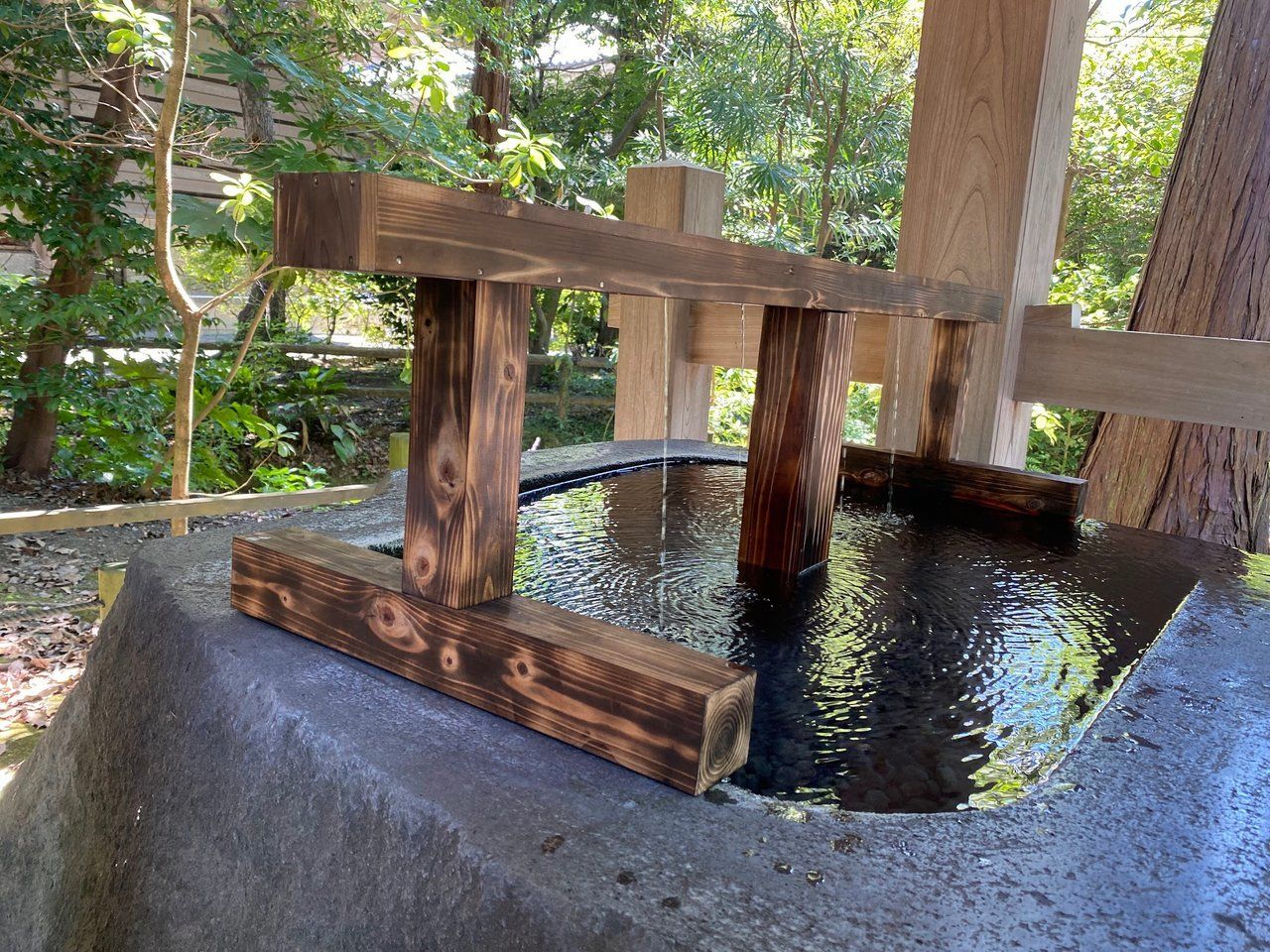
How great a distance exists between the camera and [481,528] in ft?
3.46

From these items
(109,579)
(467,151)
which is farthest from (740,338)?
(467,151)

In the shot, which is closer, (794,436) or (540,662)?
(540,662)

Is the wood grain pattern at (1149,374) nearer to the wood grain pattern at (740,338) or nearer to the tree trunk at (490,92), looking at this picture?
the wood grain pattern at (740,338)

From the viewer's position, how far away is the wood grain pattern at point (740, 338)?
263 centimetres

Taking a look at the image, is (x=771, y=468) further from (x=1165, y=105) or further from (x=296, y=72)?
(x=1165, y=105)

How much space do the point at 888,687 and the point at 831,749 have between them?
22cm

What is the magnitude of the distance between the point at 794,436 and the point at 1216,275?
1.82 m

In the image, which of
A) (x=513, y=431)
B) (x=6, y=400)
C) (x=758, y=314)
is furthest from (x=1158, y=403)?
(x=6, y=400)

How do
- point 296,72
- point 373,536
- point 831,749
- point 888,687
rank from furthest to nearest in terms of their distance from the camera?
point 296,72
point 373,536
point 888,687
point 831,749

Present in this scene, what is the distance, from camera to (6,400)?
5297 millimetres

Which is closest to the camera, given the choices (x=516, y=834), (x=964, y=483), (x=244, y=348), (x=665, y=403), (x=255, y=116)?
(x=516, y=834)

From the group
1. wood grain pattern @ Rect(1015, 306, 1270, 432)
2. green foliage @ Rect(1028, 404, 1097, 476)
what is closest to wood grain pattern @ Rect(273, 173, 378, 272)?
wood grain pattern @ Rect(1015, 306, 1270, 432)

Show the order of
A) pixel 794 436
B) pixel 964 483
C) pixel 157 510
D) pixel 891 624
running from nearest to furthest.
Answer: pixel 891 624
pixel 794 436
pixel 964 483
pixel 157 510

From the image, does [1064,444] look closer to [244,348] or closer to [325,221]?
[244,348]
